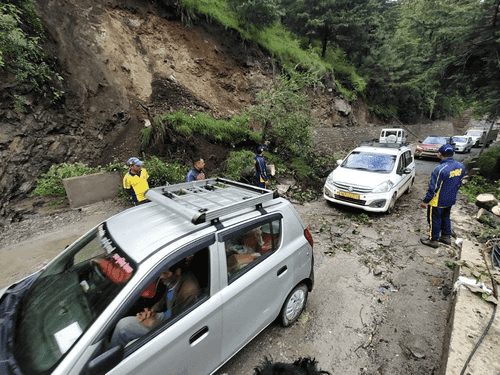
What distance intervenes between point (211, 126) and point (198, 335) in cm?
791

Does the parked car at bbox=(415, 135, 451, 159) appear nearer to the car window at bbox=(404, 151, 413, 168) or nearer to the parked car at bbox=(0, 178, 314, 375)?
the car window at bbox=(404, 151, 413, 168)

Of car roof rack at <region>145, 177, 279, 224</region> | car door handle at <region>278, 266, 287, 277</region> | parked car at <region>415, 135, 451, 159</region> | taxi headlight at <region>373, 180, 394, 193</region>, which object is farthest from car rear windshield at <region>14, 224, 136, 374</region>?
parked car at <region>415, 135, 451, 159</region>

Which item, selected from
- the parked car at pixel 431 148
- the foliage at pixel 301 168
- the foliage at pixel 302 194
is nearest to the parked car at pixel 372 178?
the foliage at pixel 302 194

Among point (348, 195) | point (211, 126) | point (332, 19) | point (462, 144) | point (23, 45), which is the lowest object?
point (462, 144)

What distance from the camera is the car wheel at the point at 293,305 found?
286 centimetres

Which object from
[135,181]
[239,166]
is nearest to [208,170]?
[239,166]

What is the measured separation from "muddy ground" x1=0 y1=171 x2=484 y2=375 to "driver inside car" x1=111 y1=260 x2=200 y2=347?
123cm

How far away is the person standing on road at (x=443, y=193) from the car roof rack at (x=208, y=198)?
396cm

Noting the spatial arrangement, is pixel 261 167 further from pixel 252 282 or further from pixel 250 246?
pixel 252 282

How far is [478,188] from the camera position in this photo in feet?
27.8

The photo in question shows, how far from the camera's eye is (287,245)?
2.73 m

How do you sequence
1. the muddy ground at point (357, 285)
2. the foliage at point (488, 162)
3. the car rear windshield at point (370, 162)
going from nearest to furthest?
the muddy ground at point (357, 285) → the car rear windshield at point (370, 162) → the foliage at point (488, 162)

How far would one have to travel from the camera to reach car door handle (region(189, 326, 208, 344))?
187cm

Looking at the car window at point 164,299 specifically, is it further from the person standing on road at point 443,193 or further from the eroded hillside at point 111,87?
the eroded hillside at point 111,87
